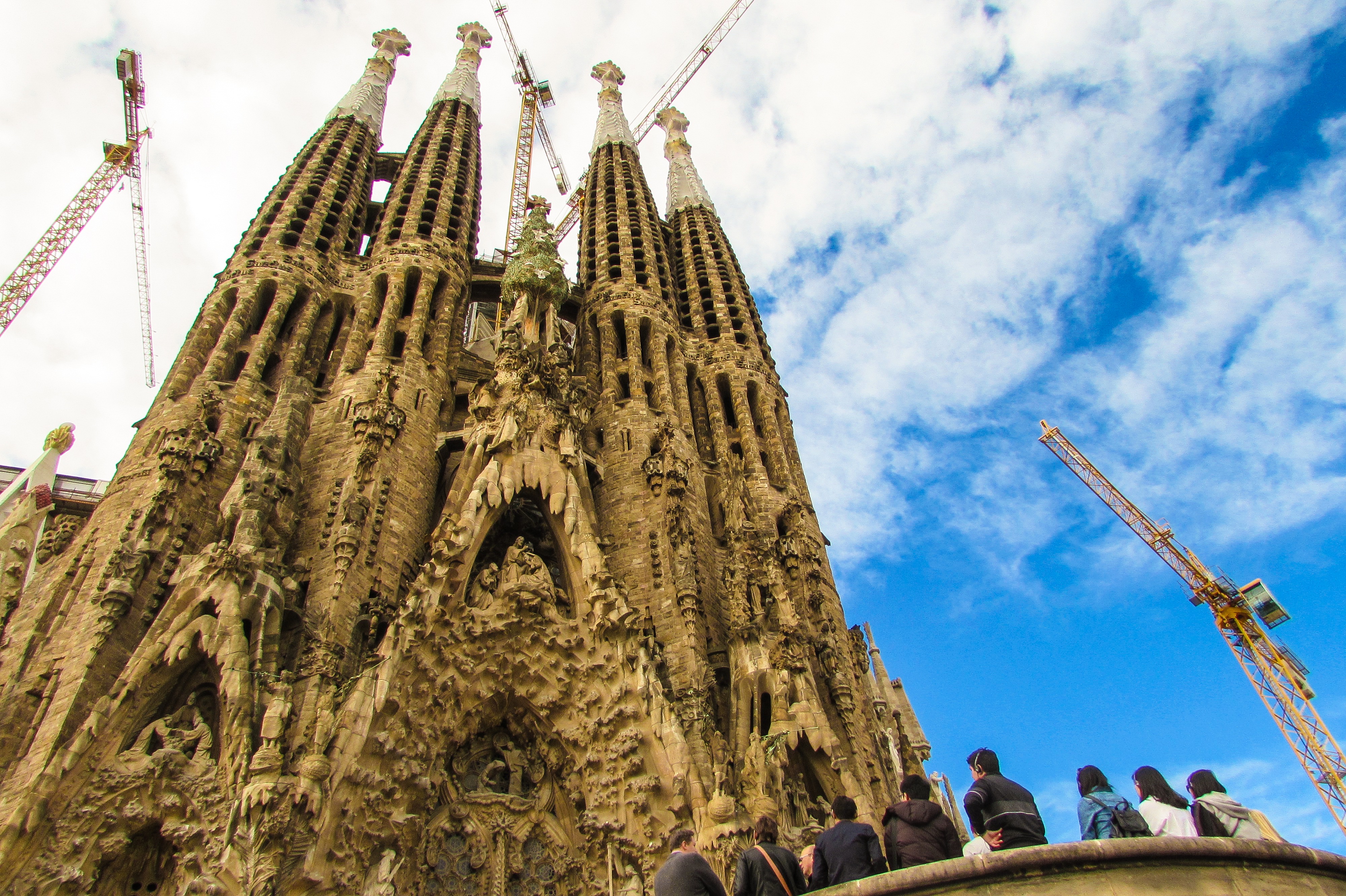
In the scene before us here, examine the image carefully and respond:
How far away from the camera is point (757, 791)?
13.0 m

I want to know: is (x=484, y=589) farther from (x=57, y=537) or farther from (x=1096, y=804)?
(x=1096, y=804)

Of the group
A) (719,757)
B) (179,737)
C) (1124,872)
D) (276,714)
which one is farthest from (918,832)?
(179,737)

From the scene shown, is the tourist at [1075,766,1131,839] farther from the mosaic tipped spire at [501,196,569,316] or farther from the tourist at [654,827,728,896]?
the mosaic tipped spire at [501,196,569,316]

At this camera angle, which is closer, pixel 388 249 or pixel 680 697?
pixel 680 697

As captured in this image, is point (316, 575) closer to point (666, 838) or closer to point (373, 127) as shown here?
point (666, 838)

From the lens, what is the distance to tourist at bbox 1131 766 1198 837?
5.55 metres

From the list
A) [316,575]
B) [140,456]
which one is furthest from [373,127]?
[316,575]

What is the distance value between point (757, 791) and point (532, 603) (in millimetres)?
4707

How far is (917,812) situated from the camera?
558cm

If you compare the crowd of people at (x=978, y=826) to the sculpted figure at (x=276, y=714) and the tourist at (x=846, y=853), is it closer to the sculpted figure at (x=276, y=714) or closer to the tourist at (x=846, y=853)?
the tourist at (x=846, y=853)

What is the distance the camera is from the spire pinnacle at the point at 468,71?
32.6 meters

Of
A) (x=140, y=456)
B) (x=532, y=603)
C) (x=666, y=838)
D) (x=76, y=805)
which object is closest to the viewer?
(x=76, y=805)

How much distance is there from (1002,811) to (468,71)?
118 ft

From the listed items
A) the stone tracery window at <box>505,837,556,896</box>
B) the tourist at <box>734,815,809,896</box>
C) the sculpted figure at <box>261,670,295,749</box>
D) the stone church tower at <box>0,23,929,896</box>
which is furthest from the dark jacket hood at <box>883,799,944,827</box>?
the stone tracery window at <box>505,837,556,896</box>
